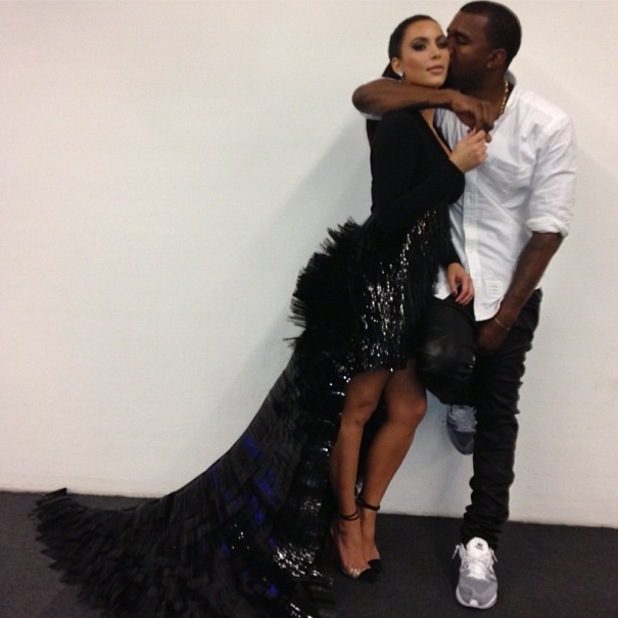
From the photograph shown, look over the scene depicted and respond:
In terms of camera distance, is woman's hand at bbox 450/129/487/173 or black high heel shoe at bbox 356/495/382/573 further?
black high heel shoe at bbox 356/495/382/573

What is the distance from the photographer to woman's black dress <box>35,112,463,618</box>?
1297mm

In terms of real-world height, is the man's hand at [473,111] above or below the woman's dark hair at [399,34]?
below

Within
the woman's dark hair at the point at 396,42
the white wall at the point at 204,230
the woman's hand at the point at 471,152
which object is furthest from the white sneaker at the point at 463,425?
the woman's dark hair at the point at 396,42

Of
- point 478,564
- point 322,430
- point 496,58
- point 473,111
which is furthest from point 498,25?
point 478,564

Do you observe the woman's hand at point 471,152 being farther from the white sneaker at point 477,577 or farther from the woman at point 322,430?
the white sneaker at point 477,577

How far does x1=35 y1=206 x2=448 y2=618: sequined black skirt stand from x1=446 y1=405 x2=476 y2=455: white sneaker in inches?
15.8

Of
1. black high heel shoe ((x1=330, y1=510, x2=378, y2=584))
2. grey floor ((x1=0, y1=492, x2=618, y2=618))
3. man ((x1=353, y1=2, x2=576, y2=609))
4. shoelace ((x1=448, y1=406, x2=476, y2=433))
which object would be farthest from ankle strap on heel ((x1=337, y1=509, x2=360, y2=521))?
shoelace ((x1=448, y1=406, x2=476, y2=433))

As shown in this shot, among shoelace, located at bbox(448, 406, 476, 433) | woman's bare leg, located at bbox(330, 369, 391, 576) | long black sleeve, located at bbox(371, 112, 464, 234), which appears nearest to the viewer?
long black sleeve, located at bbox(371, 112, 464, 234)

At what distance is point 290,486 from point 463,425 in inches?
21.9

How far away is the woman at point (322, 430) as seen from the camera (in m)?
1.29

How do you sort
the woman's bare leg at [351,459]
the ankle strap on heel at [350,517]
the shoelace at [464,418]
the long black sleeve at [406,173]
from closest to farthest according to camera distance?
the long black sleeve at [406,173] → the woman's bare leg at [351,459] → the ankle strap on heel at [350,517] → the shoelace at [464,418]

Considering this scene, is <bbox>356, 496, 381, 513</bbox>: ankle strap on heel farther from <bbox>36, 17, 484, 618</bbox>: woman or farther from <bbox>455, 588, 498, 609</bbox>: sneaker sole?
<bbox>455, 588, 498, 609</bbox>: sneaker sole

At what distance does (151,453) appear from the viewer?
1.88 meters

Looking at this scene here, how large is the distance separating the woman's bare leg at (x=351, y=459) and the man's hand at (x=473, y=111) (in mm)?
607
